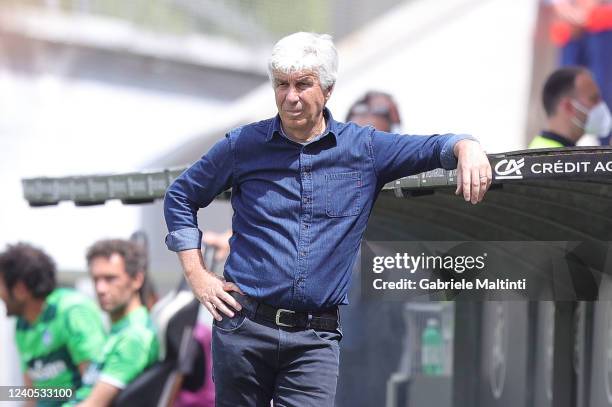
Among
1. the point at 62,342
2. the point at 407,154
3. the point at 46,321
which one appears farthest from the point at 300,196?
the point at 46,321

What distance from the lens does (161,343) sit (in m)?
5.97

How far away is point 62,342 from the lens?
6.25m

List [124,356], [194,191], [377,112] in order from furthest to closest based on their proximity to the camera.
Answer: [377,112] → [124,356] → [194,191]

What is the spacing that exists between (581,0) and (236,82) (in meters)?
6.48

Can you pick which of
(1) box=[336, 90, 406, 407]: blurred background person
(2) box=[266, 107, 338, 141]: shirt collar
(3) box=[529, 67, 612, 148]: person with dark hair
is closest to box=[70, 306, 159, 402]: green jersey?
(1) box=[336, 90, 406, 407]: blurred background person

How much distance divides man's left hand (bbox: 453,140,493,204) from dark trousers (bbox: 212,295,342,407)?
628 millimetres

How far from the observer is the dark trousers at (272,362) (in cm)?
359

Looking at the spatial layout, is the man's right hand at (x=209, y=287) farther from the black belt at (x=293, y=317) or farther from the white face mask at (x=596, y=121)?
the white face mask at (x=596, y=121)

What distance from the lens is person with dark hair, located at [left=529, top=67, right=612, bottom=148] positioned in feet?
20.4

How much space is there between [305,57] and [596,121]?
411 cm

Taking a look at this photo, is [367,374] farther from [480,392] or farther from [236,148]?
[236,148]

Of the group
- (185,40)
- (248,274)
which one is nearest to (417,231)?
(248,274)

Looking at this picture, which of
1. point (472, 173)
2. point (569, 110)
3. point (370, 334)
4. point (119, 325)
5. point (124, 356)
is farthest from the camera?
point (370, 334)

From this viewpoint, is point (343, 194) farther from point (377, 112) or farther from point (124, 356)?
point (377, 112)
